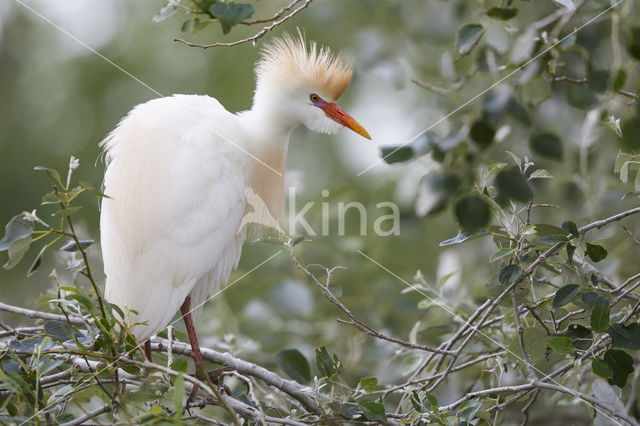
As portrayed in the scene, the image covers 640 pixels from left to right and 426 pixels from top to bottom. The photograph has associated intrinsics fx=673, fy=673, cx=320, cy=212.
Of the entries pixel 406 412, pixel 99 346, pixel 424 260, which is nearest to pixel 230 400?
pixel 99 346

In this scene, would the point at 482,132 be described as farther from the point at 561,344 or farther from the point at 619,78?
the point at 561,344

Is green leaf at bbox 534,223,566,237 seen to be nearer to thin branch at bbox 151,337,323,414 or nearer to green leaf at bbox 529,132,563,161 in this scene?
green leaf at bbox 529,132,563,161

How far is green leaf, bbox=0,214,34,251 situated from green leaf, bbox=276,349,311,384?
748mm

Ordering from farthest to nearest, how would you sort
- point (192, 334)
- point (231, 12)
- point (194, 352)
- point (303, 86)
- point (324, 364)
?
1. point (303, 86)
2. point (192, 334)
3. point (194, 352)
4. point (324, 364)
5. point (231, 12)

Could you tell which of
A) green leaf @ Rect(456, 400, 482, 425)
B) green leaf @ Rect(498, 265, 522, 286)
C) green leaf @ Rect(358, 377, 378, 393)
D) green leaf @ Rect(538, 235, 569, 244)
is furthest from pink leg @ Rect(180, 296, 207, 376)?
green leaf @ Rect(538, 235, 569, 244)

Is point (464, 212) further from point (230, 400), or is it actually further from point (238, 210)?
point (238, 210)

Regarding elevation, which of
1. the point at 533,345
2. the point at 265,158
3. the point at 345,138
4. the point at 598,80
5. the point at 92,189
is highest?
the point at 92,189

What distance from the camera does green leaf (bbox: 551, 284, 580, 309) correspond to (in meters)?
1.47

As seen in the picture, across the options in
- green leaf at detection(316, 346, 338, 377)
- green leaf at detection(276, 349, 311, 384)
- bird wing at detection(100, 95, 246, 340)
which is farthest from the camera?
bird wing at detection(100, 95, 246, 340)

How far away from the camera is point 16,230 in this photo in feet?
4.25

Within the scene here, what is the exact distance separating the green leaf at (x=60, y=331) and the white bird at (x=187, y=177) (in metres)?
0.41

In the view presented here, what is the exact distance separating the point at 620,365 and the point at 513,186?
44 cm

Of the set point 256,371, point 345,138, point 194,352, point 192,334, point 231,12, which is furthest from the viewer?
point 345,138


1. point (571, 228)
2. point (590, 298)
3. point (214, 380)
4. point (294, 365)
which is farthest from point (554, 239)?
point (214, 380)
